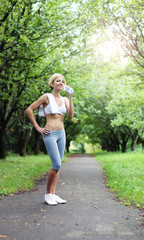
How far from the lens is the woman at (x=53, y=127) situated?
469 centimetres

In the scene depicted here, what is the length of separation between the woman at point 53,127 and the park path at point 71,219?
0.47 m

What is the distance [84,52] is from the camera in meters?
13.5

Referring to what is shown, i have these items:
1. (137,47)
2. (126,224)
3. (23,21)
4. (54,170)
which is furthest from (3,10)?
(126,224)

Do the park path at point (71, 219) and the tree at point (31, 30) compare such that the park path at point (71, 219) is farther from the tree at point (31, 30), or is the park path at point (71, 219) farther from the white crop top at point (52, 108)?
the tree at point (31, 30)

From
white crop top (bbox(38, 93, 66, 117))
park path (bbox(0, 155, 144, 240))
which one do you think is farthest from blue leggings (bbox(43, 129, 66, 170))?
park path (bbox(0, 155, 144, 240))

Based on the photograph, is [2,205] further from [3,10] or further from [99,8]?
[3,10]

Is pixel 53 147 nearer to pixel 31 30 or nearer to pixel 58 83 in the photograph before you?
pixel 58 83

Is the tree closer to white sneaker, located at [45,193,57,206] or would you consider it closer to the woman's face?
the woman's face

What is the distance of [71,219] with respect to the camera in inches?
151

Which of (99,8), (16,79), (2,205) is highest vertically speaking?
(99,8)

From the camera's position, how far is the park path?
3.21 m

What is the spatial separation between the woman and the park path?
47 centimetres

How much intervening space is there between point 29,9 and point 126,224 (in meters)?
8.37

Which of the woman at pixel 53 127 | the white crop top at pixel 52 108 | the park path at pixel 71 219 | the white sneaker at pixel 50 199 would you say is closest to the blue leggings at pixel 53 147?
the woman at pixel 53 127
